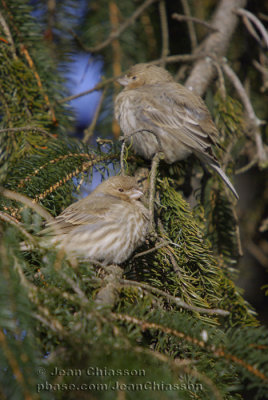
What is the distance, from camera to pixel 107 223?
8.54 ft

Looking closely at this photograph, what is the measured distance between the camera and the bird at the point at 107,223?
235 cm

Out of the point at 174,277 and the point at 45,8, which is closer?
the point at 174,277

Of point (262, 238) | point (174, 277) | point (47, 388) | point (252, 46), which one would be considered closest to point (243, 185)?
point (262, 238)

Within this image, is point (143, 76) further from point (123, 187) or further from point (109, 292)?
point (109, 292)

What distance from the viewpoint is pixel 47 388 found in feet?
3.64

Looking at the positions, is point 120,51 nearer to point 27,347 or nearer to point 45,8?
point 45,8

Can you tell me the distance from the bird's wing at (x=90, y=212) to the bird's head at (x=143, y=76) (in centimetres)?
145

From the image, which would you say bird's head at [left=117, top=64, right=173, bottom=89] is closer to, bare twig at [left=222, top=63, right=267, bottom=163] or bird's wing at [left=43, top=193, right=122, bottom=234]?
bare twig at [left=222, top=63, right=267, bottom=163]

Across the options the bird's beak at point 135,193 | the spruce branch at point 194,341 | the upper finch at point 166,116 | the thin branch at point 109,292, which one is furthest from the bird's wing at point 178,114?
the spruce branch at point 194,341

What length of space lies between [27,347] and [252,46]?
391 cm

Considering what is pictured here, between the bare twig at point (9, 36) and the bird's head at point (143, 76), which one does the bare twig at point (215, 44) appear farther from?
the bare twig at point (9, 36)

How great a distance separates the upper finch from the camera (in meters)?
3.21

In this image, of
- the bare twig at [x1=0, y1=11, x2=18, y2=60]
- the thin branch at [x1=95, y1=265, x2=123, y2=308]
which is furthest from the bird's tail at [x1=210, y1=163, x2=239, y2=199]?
the bare twig at [x1=0, y1=11, x2=18, y2=60]

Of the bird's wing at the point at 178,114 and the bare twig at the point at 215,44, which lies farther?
the bare twig at the point at 215,44
